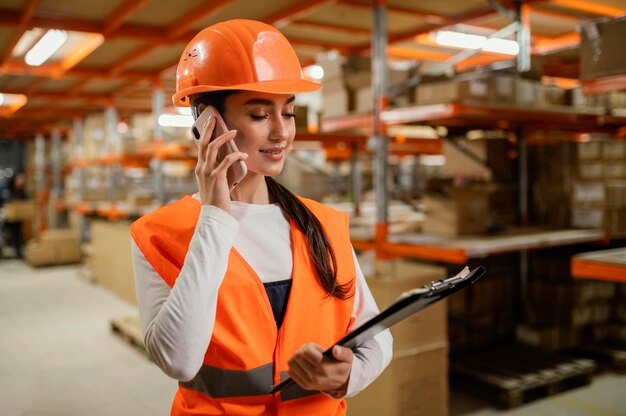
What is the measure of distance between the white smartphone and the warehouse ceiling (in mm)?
4124

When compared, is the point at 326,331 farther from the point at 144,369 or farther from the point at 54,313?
the point at 54,313

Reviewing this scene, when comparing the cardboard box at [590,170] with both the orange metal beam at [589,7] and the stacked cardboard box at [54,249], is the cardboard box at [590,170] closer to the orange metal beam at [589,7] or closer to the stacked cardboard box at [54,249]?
the orange metal beam at [589,7]

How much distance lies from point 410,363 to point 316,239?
236 centimetres

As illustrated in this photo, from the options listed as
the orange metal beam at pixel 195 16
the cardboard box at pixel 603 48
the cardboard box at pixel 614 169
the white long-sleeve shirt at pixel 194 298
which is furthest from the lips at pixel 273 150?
the cardboard box at pixel 614 169

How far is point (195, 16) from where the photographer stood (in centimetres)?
567

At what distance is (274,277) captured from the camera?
1.43m

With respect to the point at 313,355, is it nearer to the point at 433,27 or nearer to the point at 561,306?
the point at 561,306

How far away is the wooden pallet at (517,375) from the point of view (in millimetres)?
4387

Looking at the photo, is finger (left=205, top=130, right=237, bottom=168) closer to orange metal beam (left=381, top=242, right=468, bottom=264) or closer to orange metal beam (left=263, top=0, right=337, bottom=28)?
orange metal beam (left=381, top=242, right=468, bottom=264)

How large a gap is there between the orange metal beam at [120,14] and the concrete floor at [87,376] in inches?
142

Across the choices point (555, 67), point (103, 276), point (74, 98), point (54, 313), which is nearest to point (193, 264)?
point (555, 67)

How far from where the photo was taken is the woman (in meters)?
1.24

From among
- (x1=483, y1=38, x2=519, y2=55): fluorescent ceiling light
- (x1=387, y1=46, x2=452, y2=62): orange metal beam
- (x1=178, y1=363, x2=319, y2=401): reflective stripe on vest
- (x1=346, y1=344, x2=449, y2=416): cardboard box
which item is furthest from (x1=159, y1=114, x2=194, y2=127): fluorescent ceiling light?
(x1=178, y1=363, x2=319, y2=401): reflective stripe on vest

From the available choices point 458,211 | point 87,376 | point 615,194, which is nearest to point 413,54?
point 615,194
